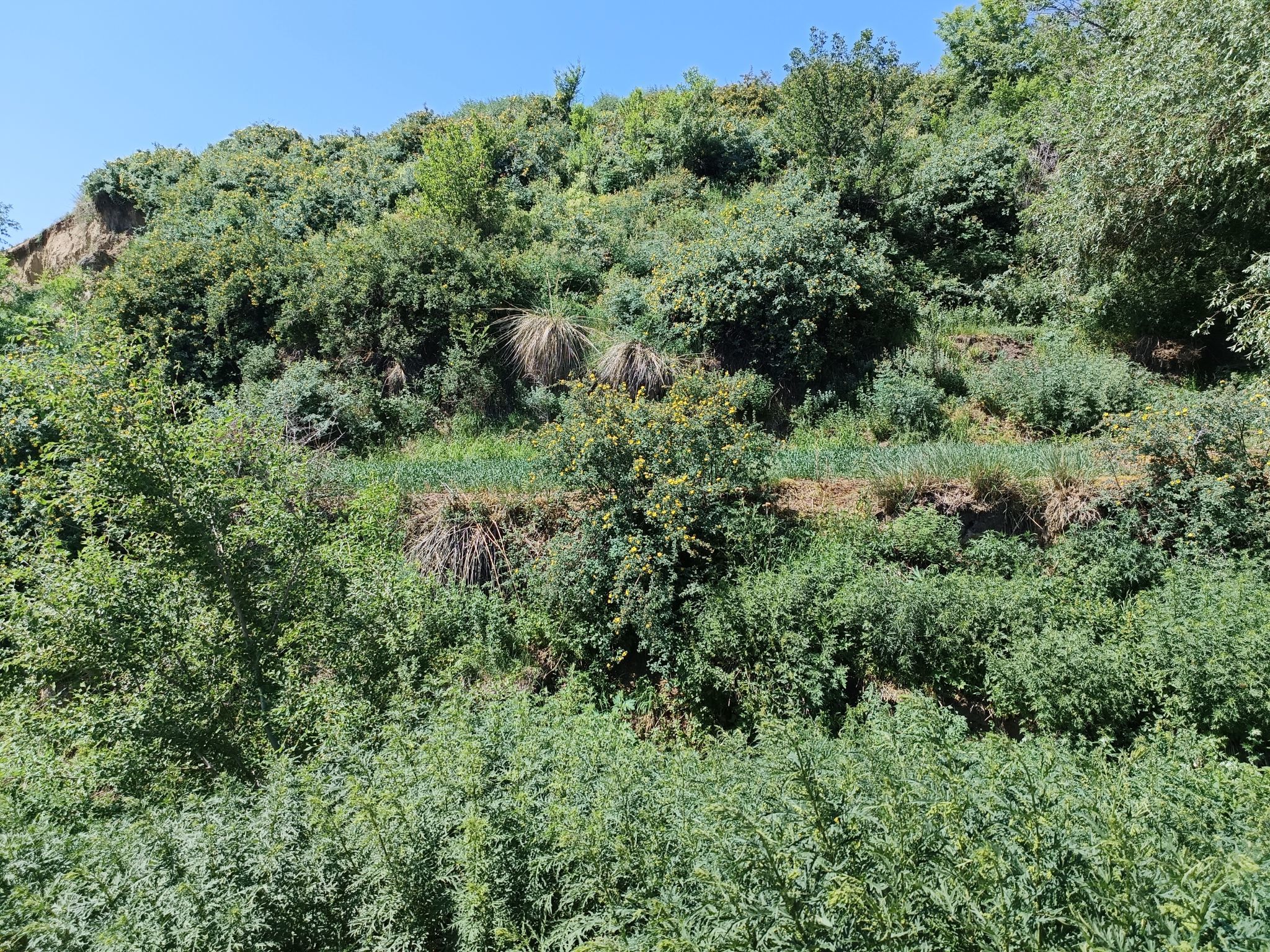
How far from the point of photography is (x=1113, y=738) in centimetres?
482

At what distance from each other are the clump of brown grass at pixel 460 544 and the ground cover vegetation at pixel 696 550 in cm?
6

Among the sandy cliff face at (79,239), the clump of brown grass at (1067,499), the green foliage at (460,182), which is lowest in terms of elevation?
the clump of brown grass at (1067,499)

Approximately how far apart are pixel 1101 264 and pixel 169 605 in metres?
12.2

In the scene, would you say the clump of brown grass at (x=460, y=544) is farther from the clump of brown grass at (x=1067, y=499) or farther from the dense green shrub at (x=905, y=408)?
the clump of brown grass at (x=1067, y=499)

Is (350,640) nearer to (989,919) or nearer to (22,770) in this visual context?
(22,770)

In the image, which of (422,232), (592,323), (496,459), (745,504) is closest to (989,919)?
(745,504)

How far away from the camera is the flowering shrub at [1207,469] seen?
5.95 metres

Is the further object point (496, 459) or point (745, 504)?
point (496, 459)

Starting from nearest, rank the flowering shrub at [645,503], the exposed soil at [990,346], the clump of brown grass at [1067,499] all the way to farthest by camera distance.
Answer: the flowering shrub at [645,503] → the clump of brown grass at [1067,499] → the exposed soil at [990,346]

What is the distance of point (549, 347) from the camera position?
10875 millimetres

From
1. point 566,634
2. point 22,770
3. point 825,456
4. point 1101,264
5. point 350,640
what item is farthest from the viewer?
point 1101,264

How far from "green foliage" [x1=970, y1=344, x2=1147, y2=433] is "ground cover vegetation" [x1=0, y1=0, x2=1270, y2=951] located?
68 millimetres

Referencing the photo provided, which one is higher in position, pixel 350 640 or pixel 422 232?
pixel 422 232

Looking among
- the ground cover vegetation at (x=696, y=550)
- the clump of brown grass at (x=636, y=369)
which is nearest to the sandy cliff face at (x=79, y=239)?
the ground cover vegetation at (x=696, y=550)
